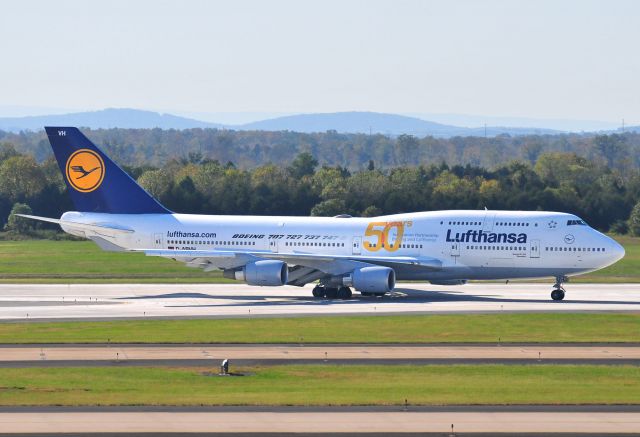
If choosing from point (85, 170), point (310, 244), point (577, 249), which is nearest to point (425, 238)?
point (310, 244)

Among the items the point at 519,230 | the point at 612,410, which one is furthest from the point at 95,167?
the point at 612,410

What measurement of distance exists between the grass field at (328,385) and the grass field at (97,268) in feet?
128

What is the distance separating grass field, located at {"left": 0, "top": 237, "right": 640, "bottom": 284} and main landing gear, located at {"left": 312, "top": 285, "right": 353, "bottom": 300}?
44.0 feet

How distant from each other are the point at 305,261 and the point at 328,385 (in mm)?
28504

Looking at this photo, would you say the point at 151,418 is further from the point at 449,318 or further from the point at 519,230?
the point at 519,230

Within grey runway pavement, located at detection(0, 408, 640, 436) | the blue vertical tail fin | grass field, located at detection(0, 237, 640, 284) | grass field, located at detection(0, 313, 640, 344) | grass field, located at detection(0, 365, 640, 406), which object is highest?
the blue vertical tail fin

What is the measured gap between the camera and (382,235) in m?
66.9

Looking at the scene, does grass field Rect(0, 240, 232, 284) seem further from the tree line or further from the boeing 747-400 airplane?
the tree line

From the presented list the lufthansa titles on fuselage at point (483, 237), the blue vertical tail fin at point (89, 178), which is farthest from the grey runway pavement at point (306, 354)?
the blue vertical tail fin at point (89, 178)

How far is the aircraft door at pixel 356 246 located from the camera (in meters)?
67.1

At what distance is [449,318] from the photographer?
2127 inches

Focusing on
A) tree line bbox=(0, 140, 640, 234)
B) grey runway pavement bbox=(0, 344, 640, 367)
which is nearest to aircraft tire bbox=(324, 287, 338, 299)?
grey runway pavement bbox=(0, 344, 640, 367)

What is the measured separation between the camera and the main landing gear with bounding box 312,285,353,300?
65.3 m

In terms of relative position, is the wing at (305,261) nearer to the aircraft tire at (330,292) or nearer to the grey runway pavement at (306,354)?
the aircraft tire at (330,292)
